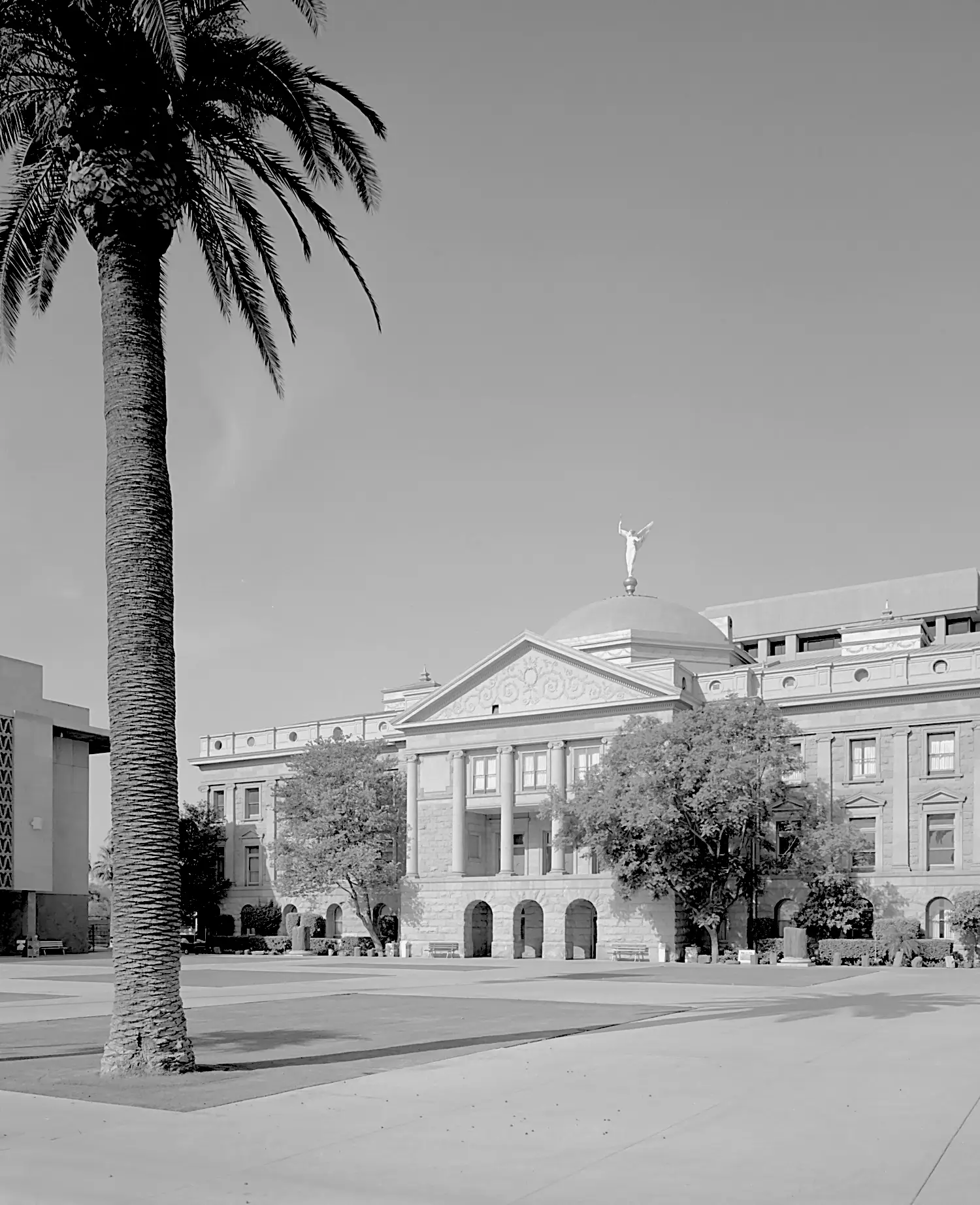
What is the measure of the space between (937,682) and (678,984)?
30.8 metres

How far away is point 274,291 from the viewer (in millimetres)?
19328

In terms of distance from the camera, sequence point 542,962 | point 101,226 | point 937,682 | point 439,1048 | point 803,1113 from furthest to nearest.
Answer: point 937,682 → point 542,962 → point 439,1048 → point 101,226 → point 803,1113

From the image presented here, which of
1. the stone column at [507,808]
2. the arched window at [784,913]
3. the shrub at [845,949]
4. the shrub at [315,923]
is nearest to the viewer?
the shrub at [845,949]

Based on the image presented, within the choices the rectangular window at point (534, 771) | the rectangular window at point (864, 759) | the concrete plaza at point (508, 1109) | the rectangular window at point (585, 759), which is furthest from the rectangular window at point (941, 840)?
the concrete plaza at point (508, 1109)

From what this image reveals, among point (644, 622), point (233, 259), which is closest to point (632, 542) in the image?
point (644, 622)

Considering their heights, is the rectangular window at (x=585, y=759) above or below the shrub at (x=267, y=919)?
above

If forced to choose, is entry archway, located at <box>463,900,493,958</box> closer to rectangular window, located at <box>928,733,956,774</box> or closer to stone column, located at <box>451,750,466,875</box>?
stone column, located at <box>451,750,466,875</box>

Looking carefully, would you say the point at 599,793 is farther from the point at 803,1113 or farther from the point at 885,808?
the point at 803,1113

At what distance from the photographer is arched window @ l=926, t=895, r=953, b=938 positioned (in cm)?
5881

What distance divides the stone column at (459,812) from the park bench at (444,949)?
350cm

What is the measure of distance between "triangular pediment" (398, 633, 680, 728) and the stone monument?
13538mm

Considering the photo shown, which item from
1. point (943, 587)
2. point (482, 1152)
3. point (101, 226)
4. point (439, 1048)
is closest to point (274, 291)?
point (101, 226)

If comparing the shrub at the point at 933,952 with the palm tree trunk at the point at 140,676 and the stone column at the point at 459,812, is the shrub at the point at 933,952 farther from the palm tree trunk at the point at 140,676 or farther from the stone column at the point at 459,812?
the palm tree trunk at the point at 140,676

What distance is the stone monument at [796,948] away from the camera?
53.2 m
